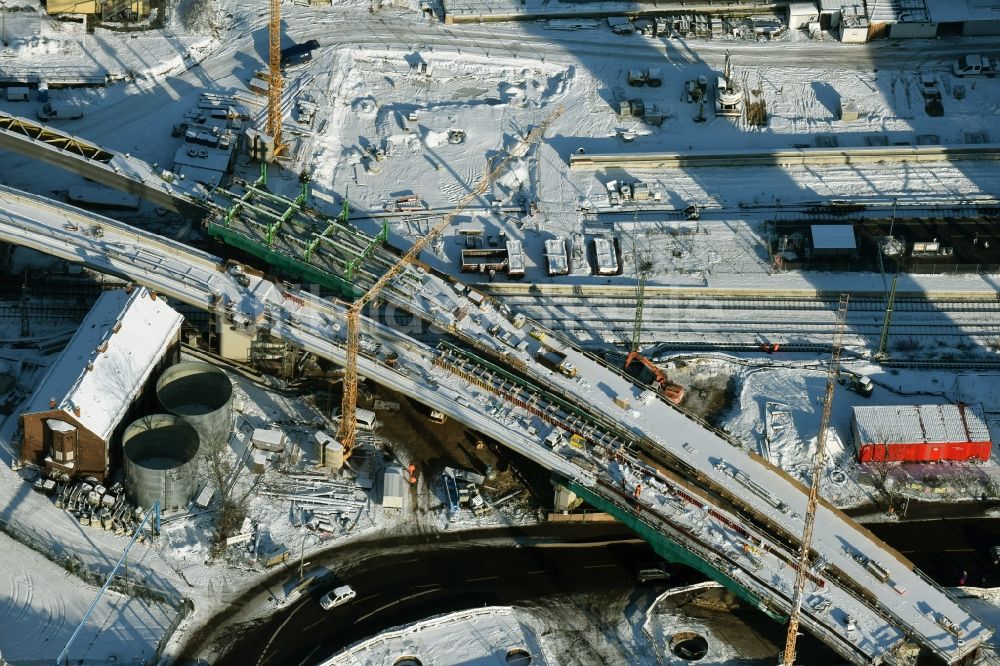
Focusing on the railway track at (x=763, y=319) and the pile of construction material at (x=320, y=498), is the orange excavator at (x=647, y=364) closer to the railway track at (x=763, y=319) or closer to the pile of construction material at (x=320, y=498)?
the railway track at (x=763, y=319)

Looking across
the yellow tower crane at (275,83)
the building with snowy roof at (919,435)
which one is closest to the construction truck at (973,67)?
the building with snowy roof at (919,435)

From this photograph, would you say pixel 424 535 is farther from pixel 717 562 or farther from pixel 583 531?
pixel 717 562

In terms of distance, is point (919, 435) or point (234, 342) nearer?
point (919, 435)

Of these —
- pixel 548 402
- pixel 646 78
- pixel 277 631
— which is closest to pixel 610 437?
pixel 548 402

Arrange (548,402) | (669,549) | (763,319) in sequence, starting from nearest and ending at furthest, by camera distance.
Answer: (669,549)
(548,402)
(763,319)

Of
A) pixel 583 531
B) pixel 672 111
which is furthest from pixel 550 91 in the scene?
pixel 583 531

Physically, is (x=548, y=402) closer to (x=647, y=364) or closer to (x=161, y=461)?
(x=647, y=364)
